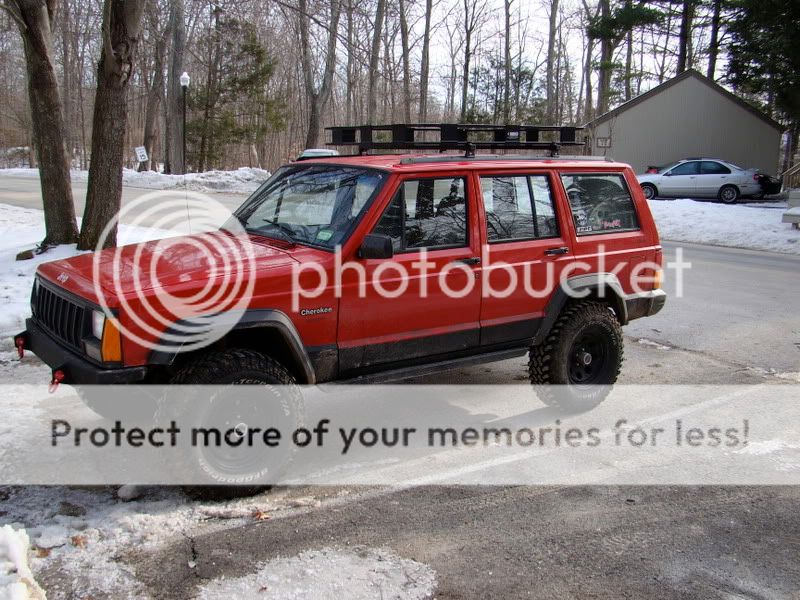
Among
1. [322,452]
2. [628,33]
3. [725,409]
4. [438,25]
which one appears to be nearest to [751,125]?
[628,33]

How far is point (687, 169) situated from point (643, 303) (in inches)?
873

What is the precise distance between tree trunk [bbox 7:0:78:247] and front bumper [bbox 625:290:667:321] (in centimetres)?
863

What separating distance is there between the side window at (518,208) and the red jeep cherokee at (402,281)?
11 millimetres

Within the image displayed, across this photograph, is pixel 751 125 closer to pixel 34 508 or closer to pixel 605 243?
pixel 605 243

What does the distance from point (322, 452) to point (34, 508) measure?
174cm

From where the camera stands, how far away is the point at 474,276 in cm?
506

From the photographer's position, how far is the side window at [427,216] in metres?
4.80

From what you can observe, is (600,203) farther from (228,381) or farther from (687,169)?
(687,169)

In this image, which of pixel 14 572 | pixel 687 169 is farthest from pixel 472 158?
pixel 687 169

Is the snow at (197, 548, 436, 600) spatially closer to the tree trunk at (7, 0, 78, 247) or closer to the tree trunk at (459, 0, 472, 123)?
the tree trunk at (7, 0, 78, 247)

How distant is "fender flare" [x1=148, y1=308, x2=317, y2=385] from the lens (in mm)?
4023

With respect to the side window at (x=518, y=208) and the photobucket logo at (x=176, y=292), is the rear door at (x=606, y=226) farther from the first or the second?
the photobucket logo at (x=176, y=292)

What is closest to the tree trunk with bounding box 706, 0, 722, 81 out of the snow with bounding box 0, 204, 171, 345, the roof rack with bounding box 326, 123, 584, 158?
the snow with bounding box 0, 204, 171, 345

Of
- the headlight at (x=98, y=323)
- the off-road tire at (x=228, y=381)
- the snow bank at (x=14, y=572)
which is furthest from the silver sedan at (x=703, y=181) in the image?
the snow bank at (x=14, y=572)
